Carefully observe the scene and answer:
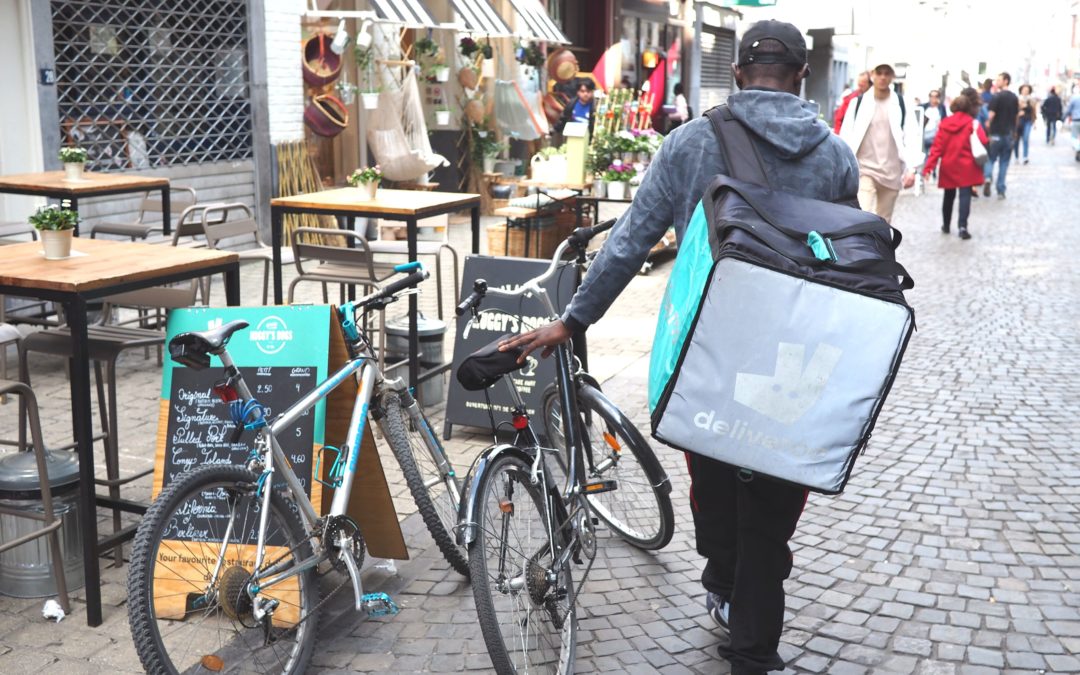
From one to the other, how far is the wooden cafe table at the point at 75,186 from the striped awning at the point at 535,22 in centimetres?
844

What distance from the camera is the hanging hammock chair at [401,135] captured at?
43.4 feet

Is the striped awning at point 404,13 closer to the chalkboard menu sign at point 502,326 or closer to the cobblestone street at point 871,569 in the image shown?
the cobblestone street at point 871,569

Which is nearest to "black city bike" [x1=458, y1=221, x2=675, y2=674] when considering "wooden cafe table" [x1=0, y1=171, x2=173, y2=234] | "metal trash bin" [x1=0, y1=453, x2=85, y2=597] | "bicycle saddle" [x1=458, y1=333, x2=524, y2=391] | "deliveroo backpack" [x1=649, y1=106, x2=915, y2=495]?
"bicycle saddle" [x1=458, y1=333, x2=524, y2=391]

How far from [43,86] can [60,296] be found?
19.9ft

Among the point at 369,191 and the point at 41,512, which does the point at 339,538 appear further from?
the point at 369,191

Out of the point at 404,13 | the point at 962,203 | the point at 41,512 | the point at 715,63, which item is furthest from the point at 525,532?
the point at 715,63

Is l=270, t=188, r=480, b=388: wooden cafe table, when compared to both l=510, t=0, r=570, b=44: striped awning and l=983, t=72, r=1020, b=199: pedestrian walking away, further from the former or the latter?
l=983, t=72, r=1020, b=199: pedestrian walking away

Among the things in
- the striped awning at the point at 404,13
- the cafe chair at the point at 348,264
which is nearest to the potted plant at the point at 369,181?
the cafe chair at the point at 348,264

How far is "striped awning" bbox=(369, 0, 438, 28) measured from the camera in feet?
39.9

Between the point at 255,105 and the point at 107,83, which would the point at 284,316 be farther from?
the point at 255,105

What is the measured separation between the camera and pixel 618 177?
10.8 metres

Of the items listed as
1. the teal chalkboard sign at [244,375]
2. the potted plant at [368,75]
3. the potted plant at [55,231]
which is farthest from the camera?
the potted plant at [368,75]

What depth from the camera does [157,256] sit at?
13.7 ft

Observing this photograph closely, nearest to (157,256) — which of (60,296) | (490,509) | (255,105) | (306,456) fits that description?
(60,296)
